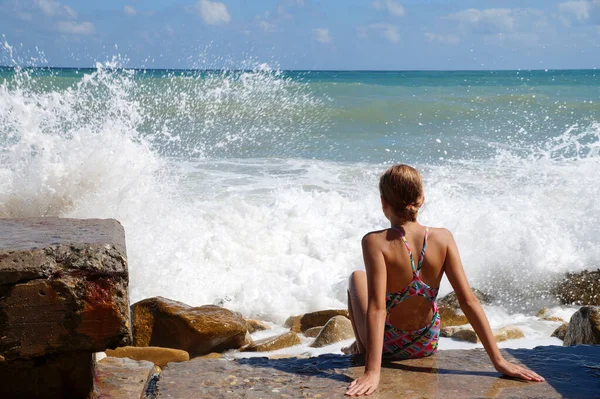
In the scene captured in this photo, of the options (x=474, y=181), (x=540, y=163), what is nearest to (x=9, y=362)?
(x=474, y=181)

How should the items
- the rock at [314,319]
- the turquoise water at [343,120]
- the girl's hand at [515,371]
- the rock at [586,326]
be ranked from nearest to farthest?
the girl's hand at [515,371]
the rock at [586,326]
the rock at [314,319]
the turquoise water at [343,120]

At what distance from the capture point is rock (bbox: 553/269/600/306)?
6.99 metres

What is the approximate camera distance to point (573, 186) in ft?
31.9

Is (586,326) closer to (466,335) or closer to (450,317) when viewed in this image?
(466,335)

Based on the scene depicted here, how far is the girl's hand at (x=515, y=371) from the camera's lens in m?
3.02

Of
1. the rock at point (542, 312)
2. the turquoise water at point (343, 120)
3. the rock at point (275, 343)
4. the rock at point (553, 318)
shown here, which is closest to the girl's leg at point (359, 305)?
the rock at point (275, 343)

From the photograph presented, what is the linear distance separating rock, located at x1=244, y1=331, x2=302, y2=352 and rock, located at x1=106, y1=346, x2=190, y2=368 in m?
0.69

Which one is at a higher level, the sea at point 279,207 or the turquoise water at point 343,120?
the turquoise water at point 343,120

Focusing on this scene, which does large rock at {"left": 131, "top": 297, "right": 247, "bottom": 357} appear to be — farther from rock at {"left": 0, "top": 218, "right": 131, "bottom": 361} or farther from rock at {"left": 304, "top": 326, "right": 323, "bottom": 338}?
rock at {"left": 0, "top": 218, "right": 131, "bottom": 361}

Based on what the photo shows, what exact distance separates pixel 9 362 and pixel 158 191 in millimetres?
6426

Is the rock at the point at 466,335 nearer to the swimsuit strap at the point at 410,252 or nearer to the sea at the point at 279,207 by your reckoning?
the sea at the point at 279,207

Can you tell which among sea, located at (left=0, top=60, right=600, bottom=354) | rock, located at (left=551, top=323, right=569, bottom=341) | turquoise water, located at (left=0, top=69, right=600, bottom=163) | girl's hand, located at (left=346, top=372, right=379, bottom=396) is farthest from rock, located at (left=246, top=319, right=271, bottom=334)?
turquoise water, located at (left=0, top=69, right=600, bottom=163)

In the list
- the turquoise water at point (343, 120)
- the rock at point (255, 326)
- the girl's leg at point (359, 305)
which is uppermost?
the turquoise water at point (343, 120)

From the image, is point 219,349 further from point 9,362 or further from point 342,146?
point 342,146
